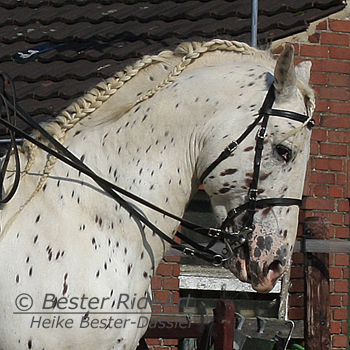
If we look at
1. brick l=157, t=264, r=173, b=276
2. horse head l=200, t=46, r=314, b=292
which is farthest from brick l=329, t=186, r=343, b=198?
horse head l=200, t=46, r=314, b=292

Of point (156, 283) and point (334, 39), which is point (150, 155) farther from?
point (334, 39)

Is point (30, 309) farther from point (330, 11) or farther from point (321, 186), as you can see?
point (330, 11)

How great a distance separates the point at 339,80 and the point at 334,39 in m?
0.36

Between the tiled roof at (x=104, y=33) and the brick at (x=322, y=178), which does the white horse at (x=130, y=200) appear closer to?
the tiled roof at (x=104, y=33)

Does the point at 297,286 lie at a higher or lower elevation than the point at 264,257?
lower

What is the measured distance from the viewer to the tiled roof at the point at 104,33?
561cm

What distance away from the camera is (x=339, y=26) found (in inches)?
232

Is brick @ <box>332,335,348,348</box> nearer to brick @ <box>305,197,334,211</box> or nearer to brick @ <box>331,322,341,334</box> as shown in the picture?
brick @ <box>331,322,341,334</box>

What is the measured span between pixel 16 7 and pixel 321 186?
11.9ft

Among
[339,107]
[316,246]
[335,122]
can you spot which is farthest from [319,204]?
[316,246]

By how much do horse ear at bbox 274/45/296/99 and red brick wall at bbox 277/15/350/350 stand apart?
295 centimetres

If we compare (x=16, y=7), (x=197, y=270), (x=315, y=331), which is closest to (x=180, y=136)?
(x=315, y=331)

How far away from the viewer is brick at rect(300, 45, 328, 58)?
5750mm

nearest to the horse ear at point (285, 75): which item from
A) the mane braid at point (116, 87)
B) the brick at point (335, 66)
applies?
the mane braid at point (116, 87)
